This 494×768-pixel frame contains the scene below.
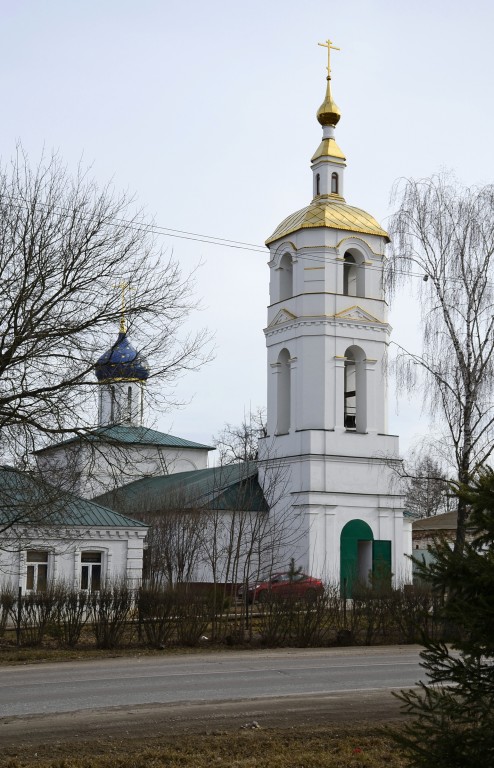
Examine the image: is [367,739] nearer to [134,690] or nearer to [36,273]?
[134,690]

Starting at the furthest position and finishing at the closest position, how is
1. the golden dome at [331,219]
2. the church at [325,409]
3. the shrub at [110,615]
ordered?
1. the golden dome at [331,219]
2. the church at [325,409]
3. the shrub at [110,615]

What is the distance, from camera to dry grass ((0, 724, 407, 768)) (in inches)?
322

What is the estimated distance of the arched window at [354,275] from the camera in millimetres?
37188

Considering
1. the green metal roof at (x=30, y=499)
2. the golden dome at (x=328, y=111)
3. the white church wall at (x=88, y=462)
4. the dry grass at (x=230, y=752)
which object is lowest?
the dry grass at (x=230, y=752)

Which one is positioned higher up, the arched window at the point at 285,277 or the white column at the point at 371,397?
the arched window at the point at 285,277

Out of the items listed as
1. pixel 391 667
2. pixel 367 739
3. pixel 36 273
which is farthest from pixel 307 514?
pixel 367 739

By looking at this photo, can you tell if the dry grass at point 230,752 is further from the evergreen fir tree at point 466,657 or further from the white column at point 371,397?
the white column at point 371,397

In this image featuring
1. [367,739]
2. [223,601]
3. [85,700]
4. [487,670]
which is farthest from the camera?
[223,601]

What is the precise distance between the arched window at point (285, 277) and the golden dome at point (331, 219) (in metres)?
0.96

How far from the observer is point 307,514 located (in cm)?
3544

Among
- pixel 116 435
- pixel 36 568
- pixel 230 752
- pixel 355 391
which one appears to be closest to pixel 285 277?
pixel 355 391

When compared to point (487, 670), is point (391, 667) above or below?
below

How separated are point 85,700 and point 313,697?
114 inches

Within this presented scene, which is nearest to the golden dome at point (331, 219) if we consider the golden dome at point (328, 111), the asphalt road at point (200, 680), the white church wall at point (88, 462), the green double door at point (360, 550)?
the golden dome at point (328, 111)
